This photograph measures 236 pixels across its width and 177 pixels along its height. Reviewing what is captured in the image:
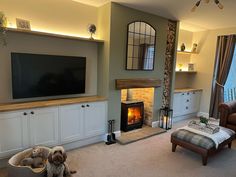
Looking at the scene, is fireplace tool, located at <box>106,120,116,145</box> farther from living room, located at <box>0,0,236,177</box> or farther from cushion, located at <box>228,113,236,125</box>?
cushion, located at <box>228,113,236,125</box>

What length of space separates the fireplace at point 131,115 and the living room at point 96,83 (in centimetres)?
21

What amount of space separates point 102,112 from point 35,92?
128 cm

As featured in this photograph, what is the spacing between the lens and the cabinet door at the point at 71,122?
308 centimetres

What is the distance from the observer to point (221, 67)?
5.15 meters

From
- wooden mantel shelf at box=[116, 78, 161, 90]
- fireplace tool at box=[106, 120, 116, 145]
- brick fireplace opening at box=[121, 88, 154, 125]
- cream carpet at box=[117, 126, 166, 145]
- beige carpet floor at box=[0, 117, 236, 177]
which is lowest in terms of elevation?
beige carpet floor at box=[0, 117, 236, 177]

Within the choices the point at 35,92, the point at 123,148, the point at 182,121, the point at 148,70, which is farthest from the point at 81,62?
the point at 182,121

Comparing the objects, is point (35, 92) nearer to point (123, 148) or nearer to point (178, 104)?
point (123, 148)

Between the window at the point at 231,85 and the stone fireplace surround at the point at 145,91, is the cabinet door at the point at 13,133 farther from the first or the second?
the window at the point at 231,85

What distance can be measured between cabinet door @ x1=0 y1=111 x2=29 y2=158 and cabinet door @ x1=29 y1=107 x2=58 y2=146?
10 centimetres

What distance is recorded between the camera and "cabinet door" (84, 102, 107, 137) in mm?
3359

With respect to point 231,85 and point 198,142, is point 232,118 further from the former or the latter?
point 231,85

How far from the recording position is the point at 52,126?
2.97 m

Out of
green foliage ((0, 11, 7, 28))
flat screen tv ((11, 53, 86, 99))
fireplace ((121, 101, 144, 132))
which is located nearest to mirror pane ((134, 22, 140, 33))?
flat screen tv ((11, 53, 86, 99))

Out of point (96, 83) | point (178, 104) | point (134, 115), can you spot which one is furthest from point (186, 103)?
point (96, 83)
